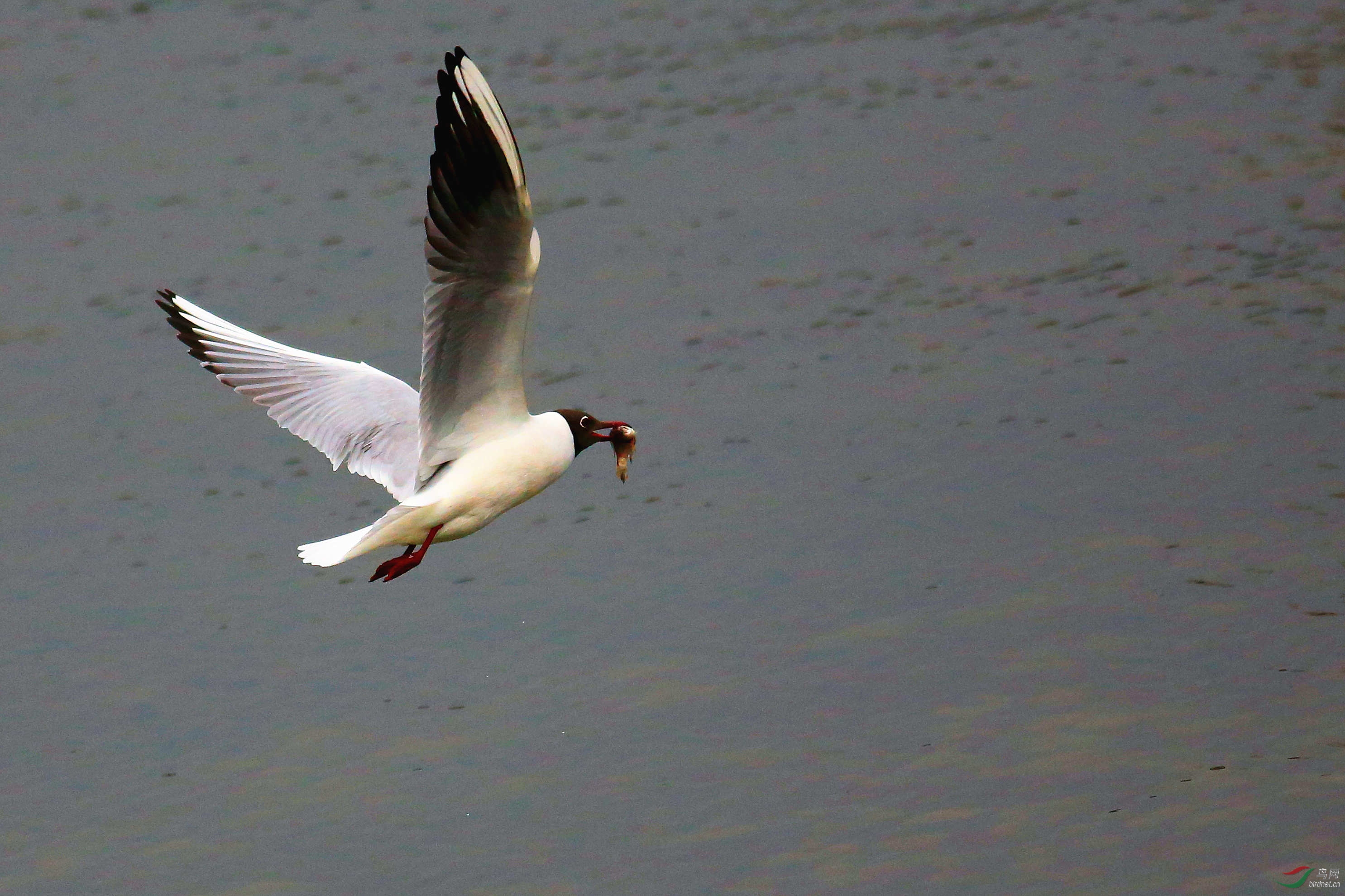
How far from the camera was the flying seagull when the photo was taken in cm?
753

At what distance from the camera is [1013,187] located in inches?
672

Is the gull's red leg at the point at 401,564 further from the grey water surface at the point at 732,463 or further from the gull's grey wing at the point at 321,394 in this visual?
the grey water surface at the point at 732,463

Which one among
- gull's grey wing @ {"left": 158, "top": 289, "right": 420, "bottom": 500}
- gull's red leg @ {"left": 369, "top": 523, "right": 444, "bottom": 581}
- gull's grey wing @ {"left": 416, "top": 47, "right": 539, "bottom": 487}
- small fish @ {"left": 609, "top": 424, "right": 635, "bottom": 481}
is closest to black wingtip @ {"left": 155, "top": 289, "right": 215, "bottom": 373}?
gull's grey wing @ {"left": 158, "top": 289, "right": 420, "bottom": 500}

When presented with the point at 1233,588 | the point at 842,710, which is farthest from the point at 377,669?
the point at 1233,588

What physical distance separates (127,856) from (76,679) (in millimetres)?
1643

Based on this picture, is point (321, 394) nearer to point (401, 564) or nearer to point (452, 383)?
point (452, 383)

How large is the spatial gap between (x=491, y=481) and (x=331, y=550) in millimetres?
697

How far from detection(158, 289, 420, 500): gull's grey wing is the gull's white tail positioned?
0.97 m

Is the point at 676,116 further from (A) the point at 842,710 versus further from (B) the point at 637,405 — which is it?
(A) the point at 842,710

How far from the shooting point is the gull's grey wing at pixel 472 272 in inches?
291

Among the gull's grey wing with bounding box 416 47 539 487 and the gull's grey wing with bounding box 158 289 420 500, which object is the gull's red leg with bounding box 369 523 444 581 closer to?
the gull's grey wing with bounding box 416 47 539 487

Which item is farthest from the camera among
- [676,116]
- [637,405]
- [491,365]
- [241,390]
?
[676,116]

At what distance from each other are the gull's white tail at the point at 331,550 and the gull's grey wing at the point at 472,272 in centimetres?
50

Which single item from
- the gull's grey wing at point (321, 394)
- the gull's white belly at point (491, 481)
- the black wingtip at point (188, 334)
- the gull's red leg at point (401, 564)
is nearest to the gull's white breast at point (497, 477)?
the gull's white belly at point (491, 481)
